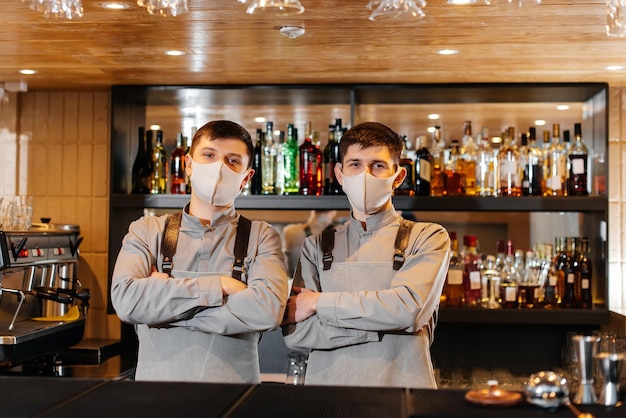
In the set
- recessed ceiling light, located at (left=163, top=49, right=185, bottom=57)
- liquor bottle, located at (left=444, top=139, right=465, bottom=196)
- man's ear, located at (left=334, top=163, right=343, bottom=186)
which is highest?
recessed ceiling light, located at (left=163, top=49, right=185, bottom=57)

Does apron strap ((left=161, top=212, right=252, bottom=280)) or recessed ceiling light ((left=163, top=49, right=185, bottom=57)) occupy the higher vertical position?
recessed ceiling light ((left=163, top=49, right=185, bottom=57))

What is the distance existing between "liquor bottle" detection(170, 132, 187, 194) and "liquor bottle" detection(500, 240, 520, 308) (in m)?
1.68

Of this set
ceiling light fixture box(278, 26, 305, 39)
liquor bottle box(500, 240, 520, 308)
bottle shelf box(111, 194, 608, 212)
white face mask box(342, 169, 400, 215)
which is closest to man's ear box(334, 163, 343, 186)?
white face mask box(342, 169, 400, 215)

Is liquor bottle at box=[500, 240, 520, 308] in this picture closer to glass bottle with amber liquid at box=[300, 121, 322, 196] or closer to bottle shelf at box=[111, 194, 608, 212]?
bottle shelf at box=[111, 194, 608, 212]

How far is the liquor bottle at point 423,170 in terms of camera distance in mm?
4027

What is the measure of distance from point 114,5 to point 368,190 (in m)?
1.03

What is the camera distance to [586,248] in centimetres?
409

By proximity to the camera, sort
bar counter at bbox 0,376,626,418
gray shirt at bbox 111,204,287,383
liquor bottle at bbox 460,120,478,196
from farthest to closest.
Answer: liquor bottle at bbox 460,120,478,196, gray shirt at bbox 111,204,287,383, bar counter at bbox 0,376,626,418

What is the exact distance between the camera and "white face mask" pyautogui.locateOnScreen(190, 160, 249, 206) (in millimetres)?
2551

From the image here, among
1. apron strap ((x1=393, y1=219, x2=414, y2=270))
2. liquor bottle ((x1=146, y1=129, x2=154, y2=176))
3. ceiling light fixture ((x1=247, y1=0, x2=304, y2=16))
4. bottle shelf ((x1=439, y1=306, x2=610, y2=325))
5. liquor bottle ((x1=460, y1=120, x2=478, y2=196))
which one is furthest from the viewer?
liquor bottle ((x1=146, y1=129, x2=154, y2=176))

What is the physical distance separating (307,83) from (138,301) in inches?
77.0

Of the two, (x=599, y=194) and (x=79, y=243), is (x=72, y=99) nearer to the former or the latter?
(x=79, y=243)

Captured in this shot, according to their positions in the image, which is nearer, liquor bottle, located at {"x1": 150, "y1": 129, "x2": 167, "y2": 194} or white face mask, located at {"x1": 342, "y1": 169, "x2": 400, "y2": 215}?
white face mask, located at {"x1": 342, "y1": 169, "x2": 400, "y2": 215}

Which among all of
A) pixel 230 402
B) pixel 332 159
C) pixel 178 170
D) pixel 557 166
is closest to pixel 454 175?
pixel 557 166
